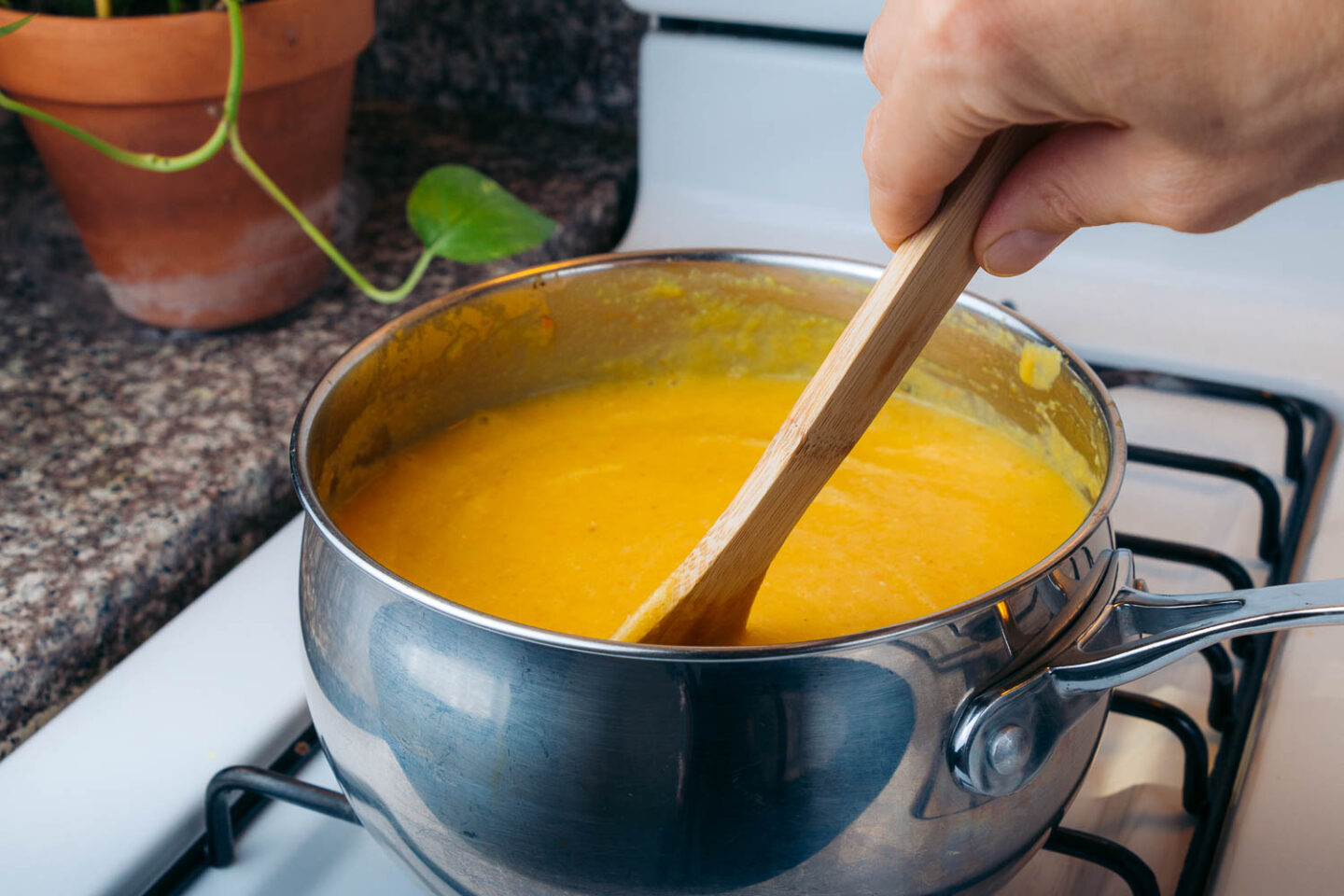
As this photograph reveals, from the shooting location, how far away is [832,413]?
1.35ft

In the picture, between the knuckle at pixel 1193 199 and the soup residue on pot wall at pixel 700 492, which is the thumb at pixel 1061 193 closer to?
the knuckle at pixel 1193 199

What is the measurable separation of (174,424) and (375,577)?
17.8 inches

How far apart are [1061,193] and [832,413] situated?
106 millimetres

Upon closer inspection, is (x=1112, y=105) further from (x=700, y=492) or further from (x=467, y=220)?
(x=467, y=220)

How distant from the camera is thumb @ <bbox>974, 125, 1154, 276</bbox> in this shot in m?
0.34

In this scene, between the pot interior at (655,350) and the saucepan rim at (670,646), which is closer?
the saucepan rim at (670,646)

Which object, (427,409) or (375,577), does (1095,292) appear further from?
(375,577)

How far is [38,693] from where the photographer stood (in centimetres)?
58

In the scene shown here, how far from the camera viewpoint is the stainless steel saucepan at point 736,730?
33 centimetres

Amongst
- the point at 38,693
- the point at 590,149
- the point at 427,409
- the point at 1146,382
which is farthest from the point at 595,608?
the point at 590,149

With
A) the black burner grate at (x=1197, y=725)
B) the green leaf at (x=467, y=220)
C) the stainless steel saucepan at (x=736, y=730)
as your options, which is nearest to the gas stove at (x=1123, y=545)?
the black burner grate at (x=1197, y=725)

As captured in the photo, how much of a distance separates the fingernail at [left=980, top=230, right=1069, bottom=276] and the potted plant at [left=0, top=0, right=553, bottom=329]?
16.4 inches

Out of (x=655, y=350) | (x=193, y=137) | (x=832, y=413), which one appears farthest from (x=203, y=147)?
(x=832, y=413)

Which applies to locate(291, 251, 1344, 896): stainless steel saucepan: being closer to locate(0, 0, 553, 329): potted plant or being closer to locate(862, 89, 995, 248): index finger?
locate(862, 89, 995, 248): index finger
